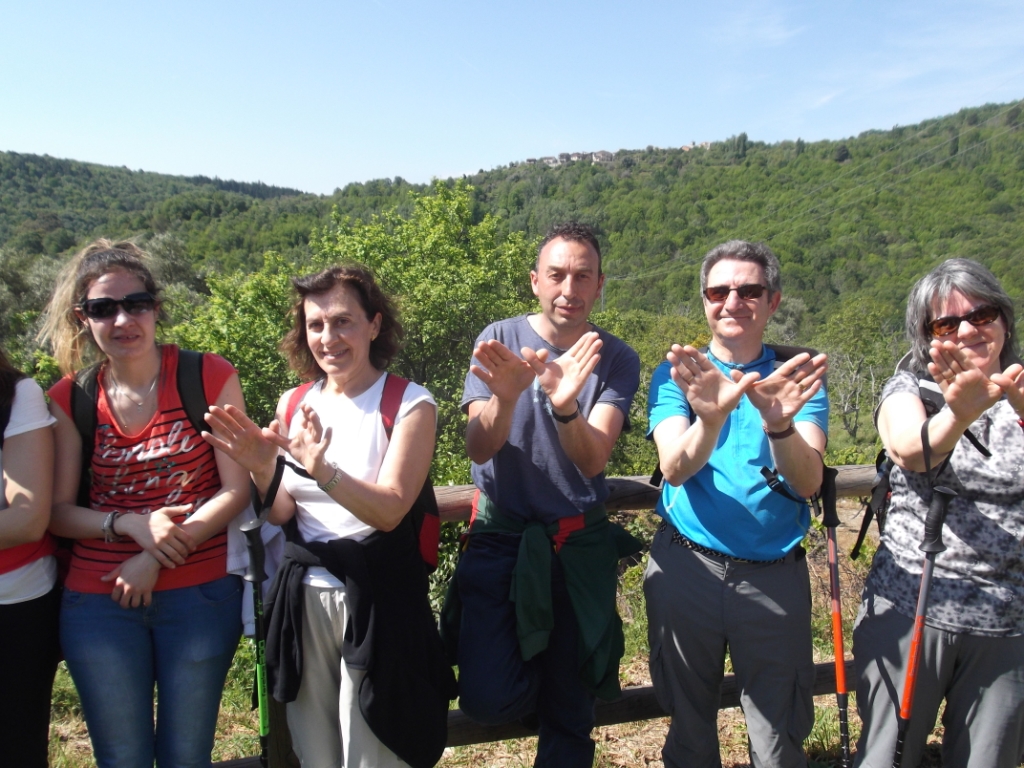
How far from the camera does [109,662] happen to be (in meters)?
2.04

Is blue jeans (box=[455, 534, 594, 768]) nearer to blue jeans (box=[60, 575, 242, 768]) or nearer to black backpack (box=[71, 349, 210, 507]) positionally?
blue jeans (box=[60, 575, 242, 768])

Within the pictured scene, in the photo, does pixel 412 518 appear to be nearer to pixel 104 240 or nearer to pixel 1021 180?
pixel 104 240

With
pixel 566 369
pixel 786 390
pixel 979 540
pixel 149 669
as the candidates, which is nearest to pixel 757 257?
pixel 786 390

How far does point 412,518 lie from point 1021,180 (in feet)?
244

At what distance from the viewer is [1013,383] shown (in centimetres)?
192

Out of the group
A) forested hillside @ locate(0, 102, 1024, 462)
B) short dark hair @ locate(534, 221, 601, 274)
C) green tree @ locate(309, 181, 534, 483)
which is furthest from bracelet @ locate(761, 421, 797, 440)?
forested hillside @ locate(0, 102, 1024, 462)

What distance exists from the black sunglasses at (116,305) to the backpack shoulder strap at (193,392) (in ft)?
0.64

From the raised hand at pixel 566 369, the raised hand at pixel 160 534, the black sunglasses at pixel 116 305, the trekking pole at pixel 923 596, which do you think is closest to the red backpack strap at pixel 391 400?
the raised hand at pixel 566 369

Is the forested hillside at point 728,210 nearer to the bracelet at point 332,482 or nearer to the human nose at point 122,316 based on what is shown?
the human nose at point 122,316

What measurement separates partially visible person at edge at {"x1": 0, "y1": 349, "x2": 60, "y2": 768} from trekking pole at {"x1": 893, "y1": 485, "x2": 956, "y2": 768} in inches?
97.1

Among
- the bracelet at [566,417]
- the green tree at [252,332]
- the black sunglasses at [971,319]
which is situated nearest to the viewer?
the black sunglasses at [971,319]

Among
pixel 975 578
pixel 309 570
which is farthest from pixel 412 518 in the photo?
pixel 975 578

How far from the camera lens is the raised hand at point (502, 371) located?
2.22m

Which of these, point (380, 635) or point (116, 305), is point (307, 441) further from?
point (116, 305)
